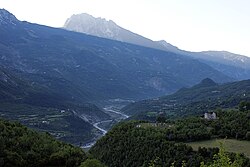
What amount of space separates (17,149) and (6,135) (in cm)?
412

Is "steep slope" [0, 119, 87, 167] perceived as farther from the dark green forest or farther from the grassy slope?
the grassy slope

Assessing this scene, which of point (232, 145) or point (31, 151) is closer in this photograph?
point (31, 151)

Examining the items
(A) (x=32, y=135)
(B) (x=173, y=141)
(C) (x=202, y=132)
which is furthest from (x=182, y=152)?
(A) (x=32, y=135)

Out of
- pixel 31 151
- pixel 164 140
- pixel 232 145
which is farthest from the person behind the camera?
pixel 164 140

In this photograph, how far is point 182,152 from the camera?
7288 cm

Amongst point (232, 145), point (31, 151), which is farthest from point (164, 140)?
point (31, 151)

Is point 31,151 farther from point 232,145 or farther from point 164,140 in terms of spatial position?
point 232,145

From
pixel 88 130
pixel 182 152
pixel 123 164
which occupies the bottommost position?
pixel 88 130

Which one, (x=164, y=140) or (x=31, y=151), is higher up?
(x=31, y=151)

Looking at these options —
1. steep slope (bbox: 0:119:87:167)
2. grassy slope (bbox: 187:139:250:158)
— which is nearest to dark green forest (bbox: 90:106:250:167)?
grassy slope (bbox: 187:139:250:158)

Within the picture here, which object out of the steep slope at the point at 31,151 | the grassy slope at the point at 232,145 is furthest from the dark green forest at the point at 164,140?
the steep slope at the point at 31,151

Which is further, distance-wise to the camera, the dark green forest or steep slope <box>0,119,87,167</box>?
the dark green forest

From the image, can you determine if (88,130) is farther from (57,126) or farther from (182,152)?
(182,152)

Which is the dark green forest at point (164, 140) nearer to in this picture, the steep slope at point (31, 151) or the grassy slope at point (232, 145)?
the grassy slope at point (232, 145)
